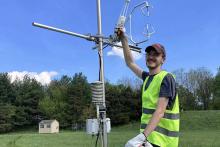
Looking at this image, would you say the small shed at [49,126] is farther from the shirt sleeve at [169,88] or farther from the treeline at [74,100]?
the shirt sleeve at [169,88]

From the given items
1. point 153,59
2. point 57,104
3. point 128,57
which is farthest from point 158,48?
point 57,104

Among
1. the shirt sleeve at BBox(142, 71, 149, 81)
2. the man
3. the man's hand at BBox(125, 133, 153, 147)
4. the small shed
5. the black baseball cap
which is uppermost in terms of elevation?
the black baseball cap

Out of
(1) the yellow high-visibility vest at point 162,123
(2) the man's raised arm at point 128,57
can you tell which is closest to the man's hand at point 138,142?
(1) the yellow high-visibility vest at point 162,123

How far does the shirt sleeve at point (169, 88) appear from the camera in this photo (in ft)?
12.5

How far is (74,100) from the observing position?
82.2m

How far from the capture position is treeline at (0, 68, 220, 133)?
249 feet

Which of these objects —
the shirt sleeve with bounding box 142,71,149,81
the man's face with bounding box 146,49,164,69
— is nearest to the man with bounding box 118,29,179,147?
the man's face with bounding box 146,49,164,69

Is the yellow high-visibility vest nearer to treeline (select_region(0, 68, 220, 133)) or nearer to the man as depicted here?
the man

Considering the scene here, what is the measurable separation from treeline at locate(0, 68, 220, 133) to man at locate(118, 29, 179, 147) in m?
67.4

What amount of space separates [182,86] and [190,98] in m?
4.15

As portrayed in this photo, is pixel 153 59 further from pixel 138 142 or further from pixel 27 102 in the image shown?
pixel 27 102

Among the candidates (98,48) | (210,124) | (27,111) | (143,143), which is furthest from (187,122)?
(143,143)

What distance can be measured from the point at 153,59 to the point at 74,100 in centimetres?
7871

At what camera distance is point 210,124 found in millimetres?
61312
